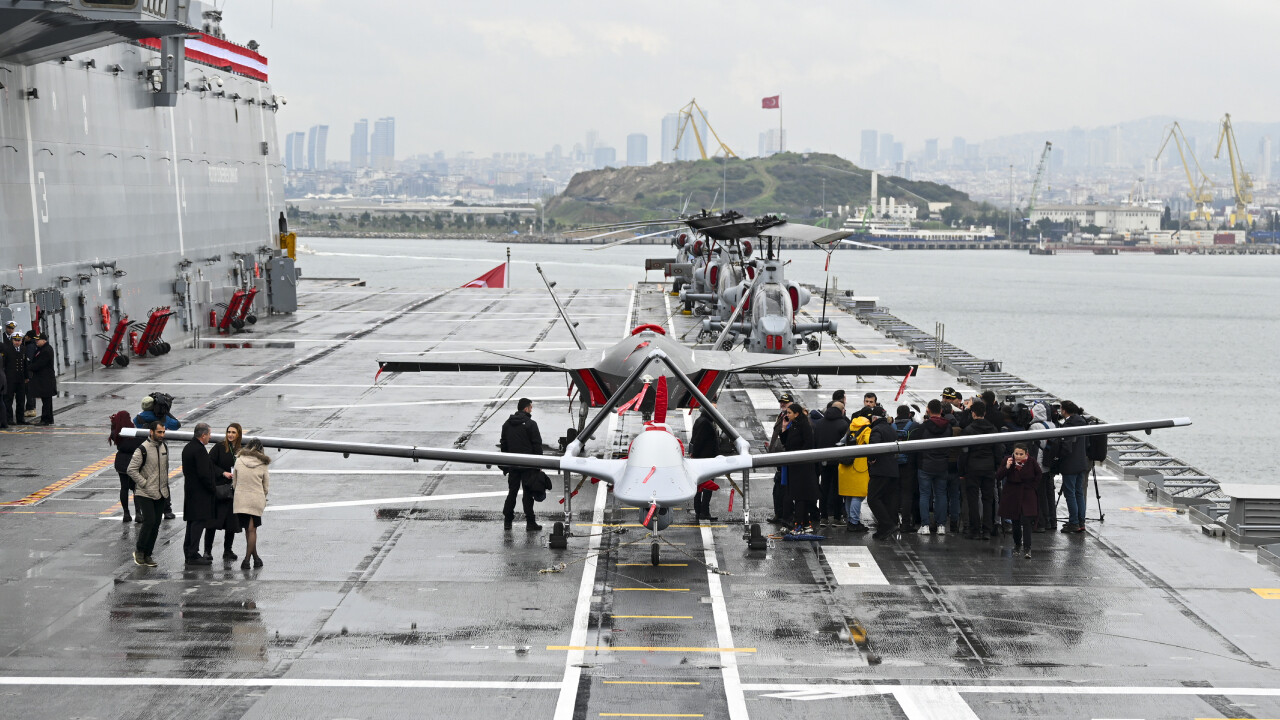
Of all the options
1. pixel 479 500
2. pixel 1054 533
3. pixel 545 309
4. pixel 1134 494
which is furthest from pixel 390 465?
pixel 545 309

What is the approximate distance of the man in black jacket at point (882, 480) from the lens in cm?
1573

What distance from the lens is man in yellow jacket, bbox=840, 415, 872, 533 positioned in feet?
52.6

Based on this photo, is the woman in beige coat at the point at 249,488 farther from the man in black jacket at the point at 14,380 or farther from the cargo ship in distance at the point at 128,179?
the cargo ship in distance at the point at 128,179

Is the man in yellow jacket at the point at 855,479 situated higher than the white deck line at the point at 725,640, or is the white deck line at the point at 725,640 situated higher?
the man in yellow jacket at the point at 855,479

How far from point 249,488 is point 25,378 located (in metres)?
12.1

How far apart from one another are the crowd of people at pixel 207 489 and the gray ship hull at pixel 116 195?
616 inches

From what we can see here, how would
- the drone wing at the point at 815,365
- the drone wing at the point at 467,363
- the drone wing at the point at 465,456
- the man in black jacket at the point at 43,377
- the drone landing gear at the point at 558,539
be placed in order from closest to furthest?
the drone wing at the point at 465,456, the drone landing gear at the point at 558,539, the drone wing at the point at 467,363, the drone wing at the point at 815,365, the man in black jacket at the point at 43,377

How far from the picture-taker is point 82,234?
3244 cm

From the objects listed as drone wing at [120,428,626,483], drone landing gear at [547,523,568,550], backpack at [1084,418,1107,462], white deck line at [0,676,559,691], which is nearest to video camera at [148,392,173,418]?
drone wing at [120,428,626,483]

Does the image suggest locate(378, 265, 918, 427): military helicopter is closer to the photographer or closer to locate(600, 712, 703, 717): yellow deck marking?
the photographer

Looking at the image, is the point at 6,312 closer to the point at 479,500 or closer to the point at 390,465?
the point at 390,465

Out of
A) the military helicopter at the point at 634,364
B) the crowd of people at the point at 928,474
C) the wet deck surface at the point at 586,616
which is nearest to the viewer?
the wet deck surface at the point at 586,616

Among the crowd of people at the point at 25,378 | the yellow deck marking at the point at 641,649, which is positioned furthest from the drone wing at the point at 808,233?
the crowd of people at the point at 25,378

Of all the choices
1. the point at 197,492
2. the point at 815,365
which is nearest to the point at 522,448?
the point at 197,492
